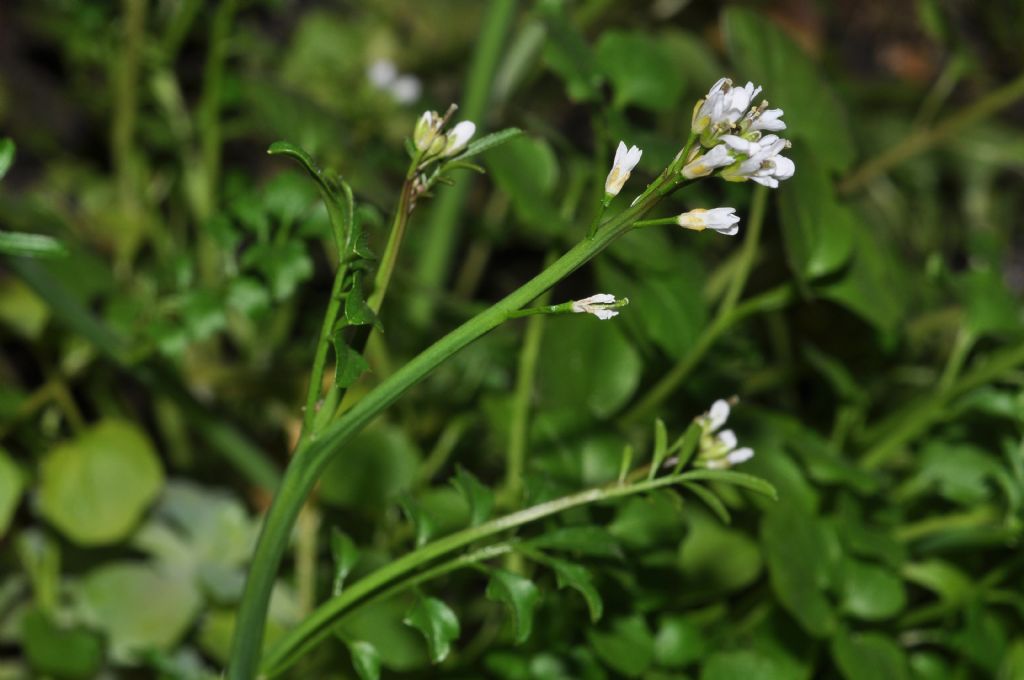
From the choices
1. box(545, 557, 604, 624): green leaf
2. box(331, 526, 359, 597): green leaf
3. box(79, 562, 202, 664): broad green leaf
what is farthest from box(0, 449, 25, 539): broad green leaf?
box(545, 557, 604, 624): green leaf

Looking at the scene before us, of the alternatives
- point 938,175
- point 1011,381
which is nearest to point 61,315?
point 1011,381

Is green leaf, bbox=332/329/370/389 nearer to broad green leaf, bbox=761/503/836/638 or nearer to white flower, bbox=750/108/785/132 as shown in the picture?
white flower, bbox=750/108/785/132

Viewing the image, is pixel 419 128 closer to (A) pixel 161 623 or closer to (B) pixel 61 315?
(B) pixel 61 315

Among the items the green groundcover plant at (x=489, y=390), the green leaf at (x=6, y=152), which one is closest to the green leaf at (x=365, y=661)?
the green groundcover plant at (x=489, y=390)

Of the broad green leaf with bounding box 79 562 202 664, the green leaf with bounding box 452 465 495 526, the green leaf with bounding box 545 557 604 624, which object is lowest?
the broad green leaf with bounding box 79 562 202 664

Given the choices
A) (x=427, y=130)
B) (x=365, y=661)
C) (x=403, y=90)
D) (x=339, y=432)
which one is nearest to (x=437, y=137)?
(x=427, y=130)

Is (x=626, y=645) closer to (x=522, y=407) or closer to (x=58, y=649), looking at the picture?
(x=522, y=407)
